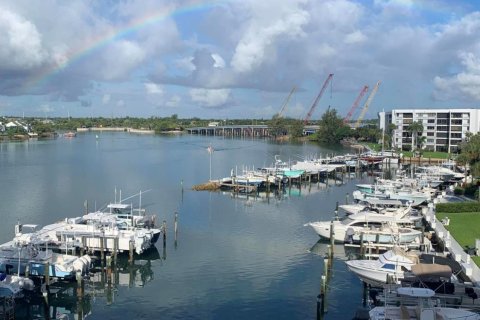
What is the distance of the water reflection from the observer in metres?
25.4

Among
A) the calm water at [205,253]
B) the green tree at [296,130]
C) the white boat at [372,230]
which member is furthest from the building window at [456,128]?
the green tree at [296,130]

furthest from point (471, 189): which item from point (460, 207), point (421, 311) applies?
point (421, 311)

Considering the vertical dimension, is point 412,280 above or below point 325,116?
below

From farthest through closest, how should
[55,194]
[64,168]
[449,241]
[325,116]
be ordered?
[325,116]
[64,168]
[55,194]
[449,241]

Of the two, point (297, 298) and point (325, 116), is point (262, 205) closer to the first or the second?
point (297, 298)

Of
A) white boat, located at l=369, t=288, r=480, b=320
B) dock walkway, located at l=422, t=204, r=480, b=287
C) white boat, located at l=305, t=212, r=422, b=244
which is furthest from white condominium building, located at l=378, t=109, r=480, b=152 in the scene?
white boat, located at l=369, t=288, r=480, b=320

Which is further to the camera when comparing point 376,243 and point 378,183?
point 378,183

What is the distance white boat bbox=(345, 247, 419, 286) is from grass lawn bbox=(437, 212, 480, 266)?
612cm

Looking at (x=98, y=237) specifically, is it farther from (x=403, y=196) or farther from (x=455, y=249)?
(x=403, y=196)

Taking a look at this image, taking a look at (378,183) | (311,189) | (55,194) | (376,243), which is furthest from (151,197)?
(376,243)

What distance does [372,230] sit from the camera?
35.8 metres

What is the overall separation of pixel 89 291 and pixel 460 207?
26969mm

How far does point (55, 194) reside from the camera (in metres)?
58.2

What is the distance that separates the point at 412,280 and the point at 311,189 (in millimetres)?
43580
